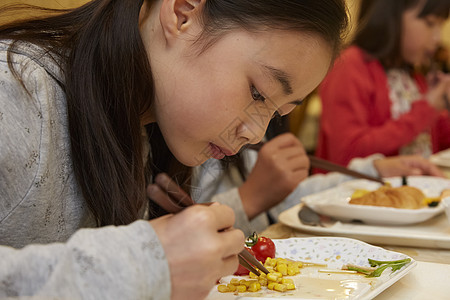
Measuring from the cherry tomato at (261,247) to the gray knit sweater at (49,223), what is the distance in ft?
0.88

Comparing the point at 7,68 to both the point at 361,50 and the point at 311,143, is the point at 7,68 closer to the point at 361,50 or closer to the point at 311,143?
the point at 361,50

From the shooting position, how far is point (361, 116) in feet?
7.48

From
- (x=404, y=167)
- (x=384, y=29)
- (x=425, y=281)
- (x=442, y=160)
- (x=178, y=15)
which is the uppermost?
(x=178, y=15)

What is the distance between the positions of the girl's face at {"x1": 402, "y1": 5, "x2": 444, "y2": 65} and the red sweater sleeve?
0.16 metres

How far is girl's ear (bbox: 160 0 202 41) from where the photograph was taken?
0.81 meters

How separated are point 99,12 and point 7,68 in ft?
0.55

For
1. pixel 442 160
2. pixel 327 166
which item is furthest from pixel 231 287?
pixel 442 160

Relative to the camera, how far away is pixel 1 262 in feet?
1.82

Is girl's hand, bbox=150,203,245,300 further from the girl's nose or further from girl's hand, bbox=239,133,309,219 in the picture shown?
girl's hand, bbox=239,133,309,219

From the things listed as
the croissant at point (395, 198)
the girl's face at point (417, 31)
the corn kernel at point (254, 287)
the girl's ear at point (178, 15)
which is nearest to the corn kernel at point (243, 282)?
the corn kernel at point (254, 287)

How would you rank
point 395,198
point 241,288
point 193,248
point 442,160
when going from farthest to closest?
point 442,160 → point 395,198 → point 241,288 → point 193,248

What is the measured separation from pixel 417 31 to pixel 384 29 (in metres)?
0.14

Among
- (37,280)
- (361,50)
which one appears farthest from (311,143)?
(37,280)

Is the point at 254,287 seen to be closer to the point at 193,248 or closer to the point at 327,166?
the point at 193,248
